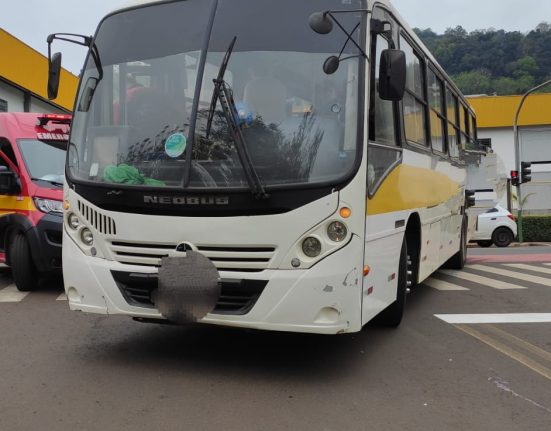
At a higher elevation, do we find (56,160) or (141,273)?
(56,160)

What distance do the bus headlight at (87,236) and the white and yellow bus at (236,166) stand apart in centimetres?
1

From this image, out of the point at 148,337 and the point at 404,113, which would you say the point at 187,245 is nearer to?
the point at 148,337

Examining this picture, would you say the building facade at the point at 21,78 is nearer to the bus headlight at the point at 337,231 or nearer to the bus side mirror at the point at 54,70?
the bus side mirror at the point at 54,70

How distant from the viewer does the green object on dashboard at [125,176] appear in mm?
4397

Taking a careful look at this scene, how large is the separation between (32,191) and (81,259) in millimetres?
3830

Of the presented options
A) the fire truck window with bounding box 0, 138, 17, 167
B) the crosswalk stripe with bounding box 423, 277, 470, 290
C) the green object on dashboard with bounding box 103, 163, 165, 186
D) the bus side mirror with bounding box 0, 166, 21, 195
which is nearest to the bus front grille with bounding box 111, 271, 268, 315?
the green object on dashboard with bounding box 103, 163, 165, 186

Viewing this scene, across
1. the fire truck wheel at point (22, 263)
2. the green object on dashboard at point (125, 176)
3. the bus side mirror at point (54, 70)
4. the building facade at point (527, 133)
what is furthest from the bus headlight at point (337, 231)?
the building facade at point (527, 133)

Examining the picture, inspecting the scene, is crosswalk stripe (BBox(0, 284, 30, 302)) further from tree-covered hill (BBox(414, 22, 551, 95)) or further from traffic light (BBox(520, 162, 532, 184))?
tree-covered hill (BBox(414, 22, 551, 95))

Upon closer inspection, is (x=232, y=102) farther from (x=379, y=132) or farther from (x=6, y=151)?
(x=6, y=151)

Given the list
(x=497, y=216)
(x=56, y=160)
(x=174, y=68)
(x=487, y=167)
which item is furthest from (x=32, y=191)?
(x=497, y=216)

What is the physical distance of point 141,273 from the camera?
14.4 ft

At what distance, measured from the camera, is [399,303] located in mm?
5980

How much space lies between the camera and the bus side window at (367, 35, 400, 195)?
4.49 metres

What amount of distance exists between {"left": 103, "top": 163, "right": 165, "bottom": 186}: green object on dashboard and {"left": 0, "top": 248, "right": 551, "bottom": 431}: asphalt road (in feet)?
4.86
